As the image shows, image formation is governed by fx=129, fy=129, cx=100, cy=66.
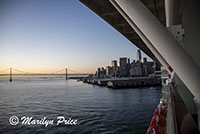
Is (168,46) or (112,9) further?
(112,9)

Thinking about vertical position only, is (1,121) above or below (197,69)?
below

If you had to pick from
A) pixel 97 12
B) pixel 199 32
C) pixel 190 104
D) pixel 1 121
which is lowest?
pixel 1 121

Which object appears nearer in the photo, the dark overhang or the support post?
the support post

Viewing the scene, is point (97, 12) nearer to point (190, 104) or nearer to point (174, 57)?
point (174, 57)

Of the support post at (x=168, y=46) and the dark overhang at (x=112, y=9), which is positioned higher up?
the dark overhang at (x=112, y=9)

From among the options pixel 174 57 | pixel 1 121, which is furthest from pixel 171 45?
pixel 1 121

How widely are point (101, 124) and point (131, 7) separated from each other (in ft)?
33.4

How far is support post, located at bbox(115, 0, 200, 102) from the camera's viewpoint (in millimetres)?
840

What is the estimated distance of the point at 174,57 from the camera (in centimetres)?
87

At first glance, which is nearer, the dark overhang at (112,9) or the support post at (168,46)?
the support post at (168,46)

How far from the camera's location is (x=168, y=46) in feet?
2.95

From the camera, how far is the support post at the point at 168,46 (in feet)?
2.76

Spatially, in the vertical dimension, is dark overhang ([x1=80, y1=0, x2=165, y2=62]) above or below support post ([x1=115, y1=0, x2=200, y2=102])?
above

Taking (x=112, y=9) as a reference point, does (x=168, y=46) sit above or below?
below
